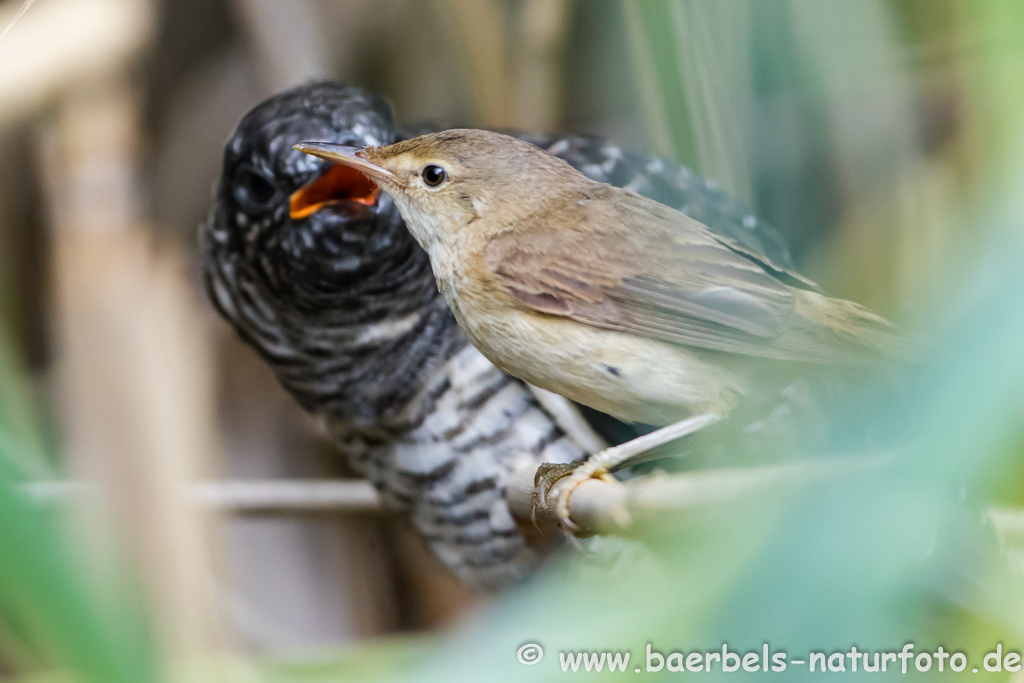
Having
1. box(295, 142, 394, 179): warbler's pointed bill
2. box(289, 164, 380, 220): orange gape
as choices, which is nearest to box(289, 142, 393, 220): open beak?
box(289, 164, 380, 220): orange gape

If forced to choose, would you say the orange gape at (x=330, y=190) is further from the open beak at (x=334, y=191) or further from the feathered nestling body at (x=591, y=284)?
the feathered nestling body at (x=591, y=284)

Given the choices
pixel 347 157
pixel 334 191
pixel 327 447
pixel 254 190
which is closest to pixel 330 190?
pixel 334 191

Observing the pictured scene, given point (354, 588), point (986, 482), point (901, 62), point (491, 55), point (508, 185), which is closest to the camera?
point (986, 482)

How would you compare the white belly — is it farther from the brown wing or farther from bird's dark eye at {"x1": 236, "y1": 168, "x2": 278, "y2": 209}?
bird's dark eye at {"x1": 236, "y1": 168, "x2": 278, "y2": 209}

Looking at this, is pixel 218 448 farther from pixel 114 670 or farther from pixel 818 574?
pixel 818 574

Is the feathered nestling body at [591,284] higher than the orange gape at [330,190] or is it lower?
lower

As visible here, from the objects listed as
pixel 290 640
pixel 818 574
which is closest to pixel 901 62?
pixel 818 574

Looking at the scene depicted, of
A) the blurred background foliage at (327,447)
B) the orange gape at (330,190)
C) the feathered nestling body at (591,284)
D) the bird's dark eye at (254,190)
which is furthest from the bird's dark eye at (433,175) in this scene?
the bird's dark eye at (254,190)
